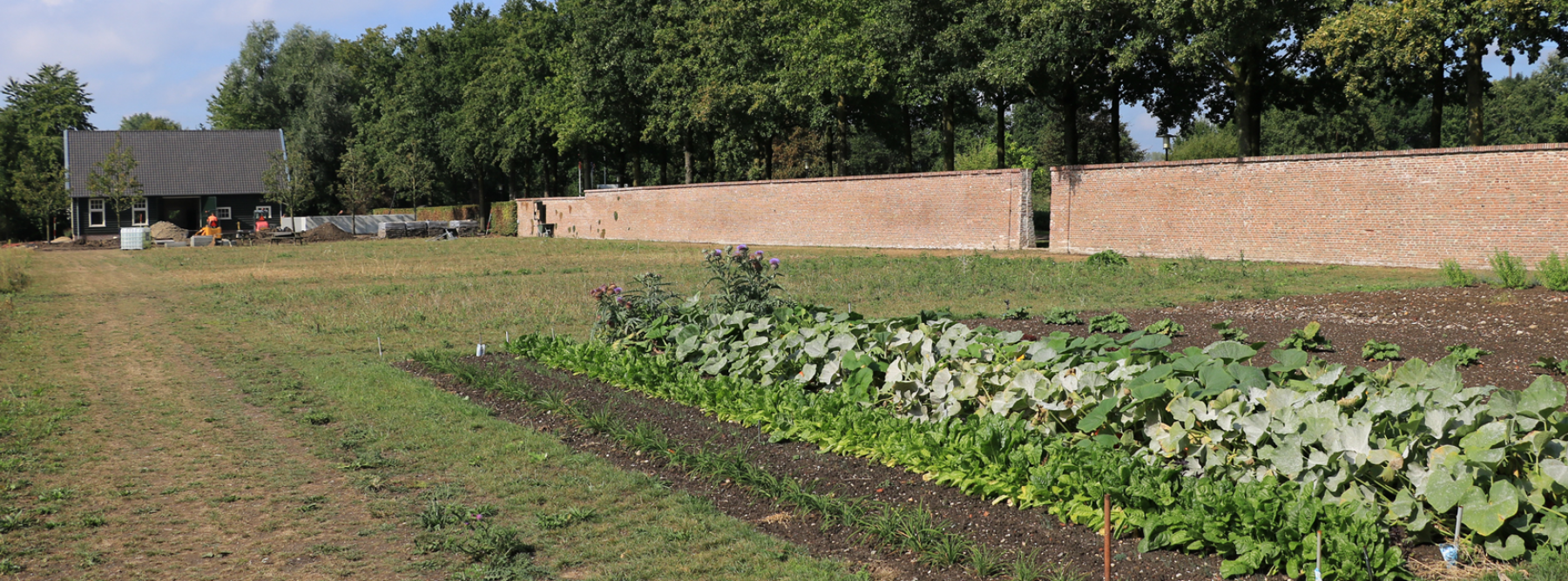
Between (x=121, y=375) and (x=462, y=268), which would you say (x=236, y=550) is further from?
(x=462, y=268)

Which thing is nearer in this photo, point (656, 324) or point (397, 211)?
point (656, 324)

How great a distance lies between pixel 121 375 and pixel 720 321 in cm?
583

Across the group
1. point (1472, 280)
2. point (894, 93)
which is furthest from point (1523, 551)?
point (894, 93)

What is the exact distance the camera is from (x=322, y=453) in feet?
20.9

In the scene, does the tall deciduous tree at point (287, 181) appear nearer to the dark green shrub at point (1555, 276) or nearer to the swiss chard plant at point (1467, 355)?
the dark green shrub at point (1555, 276)

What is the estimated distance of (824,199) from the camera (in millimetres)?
36469

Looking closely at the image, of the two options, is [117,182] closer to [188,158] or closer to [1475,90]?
[188,158]

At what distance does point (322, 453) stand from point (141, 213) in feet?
214

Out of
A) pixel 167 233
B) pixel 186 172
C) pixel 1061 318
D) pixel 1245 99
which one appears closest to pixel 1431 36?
pixel 1245 99

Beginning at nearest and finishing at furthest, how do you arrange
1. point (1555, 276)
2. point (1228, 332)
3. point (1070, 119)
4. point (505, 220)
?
point (1228, 332) < point (1555, 276) < point (1070, 119) < point (505, 220)

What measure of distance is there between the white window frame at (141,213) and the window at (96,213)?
1.44 metres

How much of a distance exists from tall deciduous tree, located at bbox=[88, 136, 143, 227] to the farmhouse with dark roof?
3.24m

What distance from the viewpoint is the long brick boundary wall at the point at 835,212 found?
3027 centimetres

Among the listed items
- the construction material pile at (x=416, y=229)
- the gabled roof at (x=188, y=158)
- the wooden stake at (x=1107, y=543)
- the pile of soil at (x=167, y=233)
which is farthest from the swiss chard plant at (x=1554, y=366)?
the gabled roof at (x=188, y=158)
